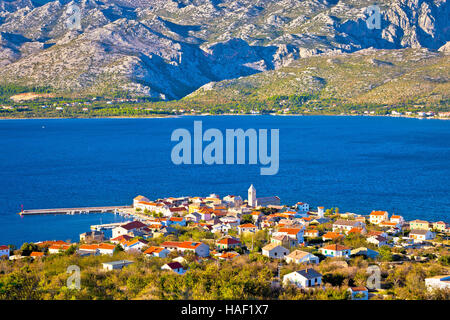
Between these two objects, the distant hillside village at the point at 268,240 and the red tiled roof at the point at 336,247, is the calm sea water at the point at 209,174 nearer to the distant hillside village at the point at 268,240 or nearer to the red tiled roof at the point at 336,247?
the distant hillside village at the point at 268,240

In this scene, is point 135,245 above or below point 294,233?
below

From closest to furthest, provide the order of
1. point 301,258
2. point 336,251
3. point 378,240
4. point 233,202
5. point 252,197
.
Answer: point 301,258 → point 336,251 → point 378,240 → point 252,197 → point 233,202

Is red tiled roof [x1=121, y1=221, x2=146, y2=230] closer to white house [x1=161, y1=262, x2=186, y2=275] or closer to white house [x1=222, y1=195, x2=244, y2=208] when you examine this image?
white house [x1=222, y1=195, x2=244, y2=208]

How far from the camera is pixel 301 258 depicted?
3102 cm

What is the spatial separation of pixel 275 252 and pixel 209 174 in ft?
168

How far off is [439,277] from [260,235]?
1684 centimetres

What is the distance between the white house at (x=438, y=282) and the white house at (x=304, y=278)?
4.71 meters

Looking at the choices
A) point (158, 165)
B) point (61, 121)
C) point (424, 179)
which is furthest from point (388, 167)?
point (61, 121)

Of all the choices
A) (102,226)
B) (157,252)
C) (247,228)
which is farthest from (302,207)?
(157,252)

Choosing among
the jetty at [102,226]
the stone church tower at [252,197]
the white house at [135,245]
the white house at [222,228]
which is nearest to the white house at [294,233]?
the white house at [222,228]

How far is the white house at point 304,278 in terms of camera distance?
79.3 ft

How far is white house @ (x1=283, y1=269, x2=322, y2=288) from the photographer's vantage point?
79.3 ft

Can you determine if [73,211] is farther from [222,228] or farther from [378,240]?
[378,240]

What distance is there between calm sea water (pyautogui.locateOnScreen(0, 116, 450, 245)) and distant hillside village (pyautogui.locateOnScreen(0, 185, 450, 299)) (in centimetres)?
676
